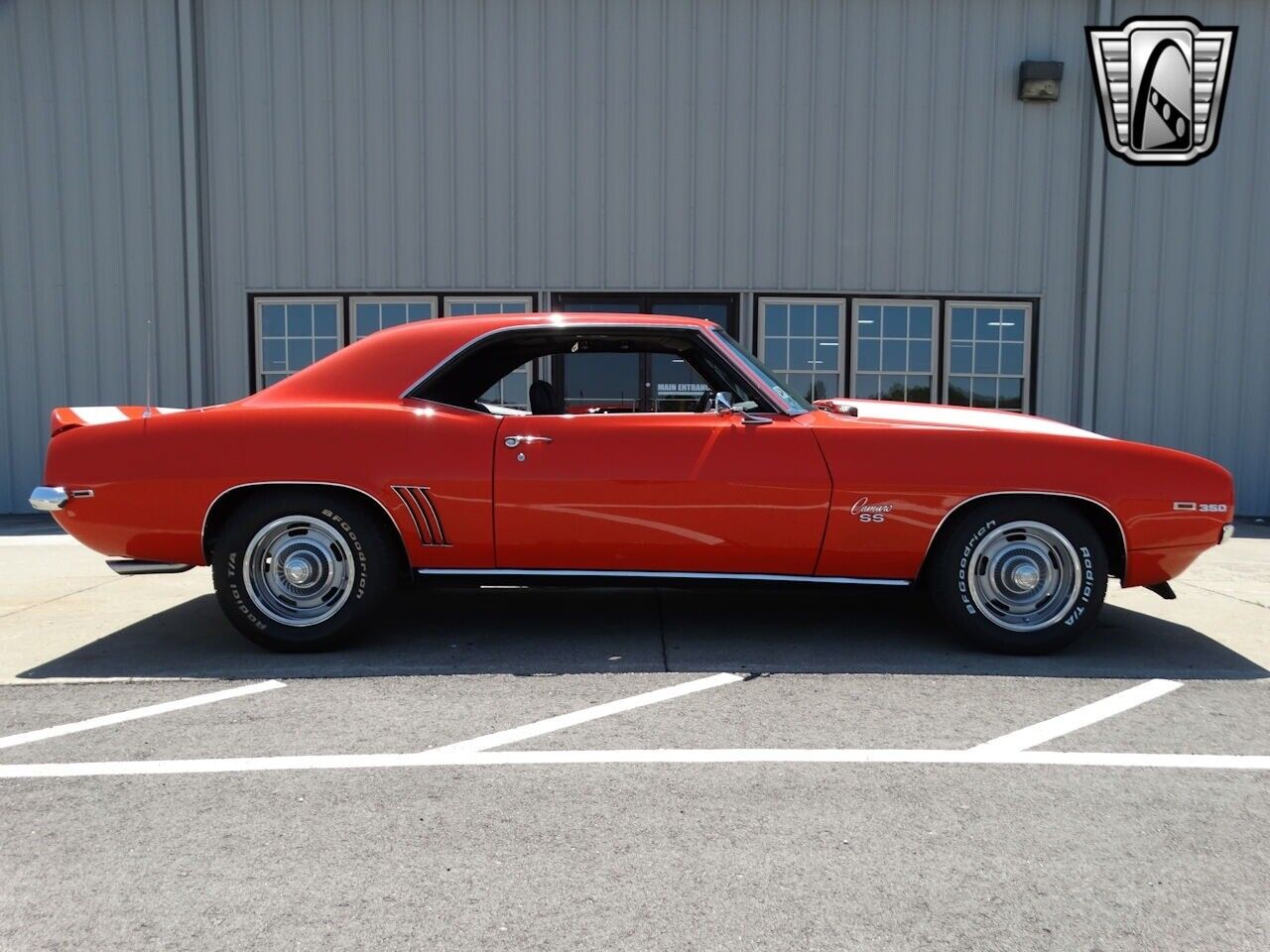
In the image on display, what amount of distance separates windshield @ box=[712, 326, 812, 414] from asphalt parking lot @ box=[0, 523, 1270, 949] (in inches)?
41.9

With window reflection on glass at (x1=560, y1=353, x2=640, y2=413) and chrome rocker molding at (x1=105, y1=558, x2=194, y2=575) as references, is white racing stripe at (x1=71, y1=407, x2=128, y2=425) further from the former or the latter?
window reflection on glass at (x1=560, y1=353, x2=640, y2=413)

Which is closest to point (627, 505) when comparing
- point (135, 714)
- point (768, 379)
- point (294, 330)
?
point (768, 379)

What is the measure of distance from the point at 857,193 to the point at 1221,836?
7.71m

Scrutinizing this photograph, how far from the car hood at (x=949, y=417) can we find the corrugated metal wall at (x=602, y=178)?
194 inches

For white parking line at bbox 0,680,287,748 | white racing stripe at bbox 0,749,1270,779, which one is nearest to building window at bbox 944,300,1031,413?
white racing stripe at bbox 0,749,1270,779

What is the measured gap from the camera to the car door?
13.1ft

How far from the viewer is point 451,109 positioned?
918 cm

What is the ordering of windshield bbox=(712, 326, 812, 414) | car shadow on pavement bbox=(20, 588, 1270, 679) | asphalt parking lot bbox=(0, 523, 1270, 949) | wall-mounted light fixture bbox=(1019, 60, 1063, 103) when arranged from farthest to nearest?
wall-mounted light fixture bbox=(1019, 60, 1063, 103) → windshield bbox=(712, 326, 812, 414) → car shadow on pavement bbox=(20, 588, 1270, 679) → asphalt parking lot bbox=(0, 523, 1270, 949)

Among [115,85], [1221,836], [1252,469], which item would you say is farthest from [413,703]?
[1252,469]

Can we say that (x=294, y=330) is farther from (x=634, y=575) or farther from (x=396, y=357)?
(x=634, y=575)

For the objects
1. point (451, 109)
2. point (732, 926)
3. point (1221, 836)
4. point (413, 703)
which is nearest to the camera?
point (732, 926)

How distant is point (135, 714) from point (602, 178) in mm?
7032

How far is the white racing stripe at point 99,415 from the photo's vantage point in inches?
165

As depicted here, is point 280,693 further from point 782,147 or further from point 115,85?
point 115,85
